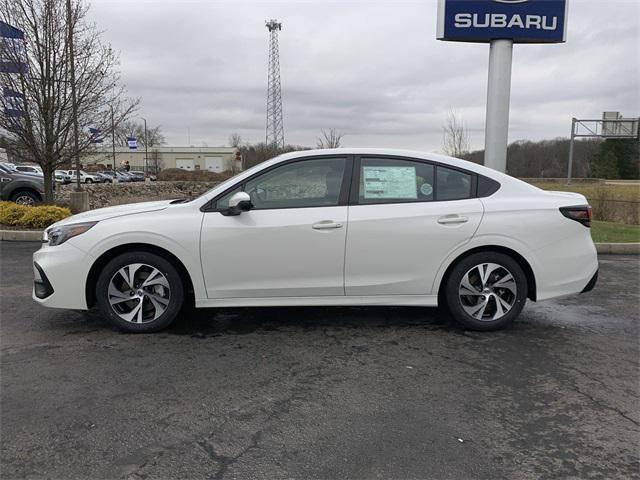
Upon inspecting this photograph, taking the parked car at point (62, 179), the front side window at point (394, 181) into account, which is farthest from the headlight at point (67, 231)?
the parked car at point (62, 179)

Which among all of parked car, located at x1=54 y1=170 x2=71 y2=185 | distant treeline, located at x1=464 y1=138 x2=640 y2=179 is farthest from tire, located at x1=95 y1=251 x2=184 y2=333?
distant treeline, located at x1=464 y1=138 x2=640 y2=179

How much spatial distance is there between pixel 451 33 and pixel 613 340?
8.15m

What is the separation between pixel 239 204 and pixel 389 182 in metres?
1.40

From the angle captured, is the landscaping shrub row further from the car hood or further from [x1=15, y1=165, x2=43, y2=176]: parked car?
the car hood

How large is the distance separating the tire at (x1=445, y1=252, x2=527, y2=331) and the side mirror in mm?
1952

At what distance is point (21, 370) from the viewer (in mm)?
3750

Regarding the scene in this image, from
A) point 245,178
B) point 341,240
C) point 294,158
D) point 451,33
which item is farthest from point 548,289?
point 451,33

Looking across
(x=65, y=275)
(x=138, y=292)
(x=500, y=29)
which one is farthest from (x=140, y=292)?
(x=500, y=29)

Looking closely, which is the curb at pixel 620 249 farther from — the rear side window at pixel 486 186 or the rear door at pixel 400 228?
the rear door at pixel 400 228

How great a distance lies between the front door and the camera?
14.5ft

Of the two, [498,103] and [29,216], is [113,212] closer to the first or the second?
[29,216]

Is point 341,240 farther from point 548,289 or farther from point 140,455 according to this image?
point 140,455

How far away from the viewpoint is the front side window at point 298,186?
15.0 ft

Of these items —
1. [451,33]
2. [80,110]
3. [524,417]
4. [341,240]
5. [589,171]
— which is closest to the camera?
[524,417]
